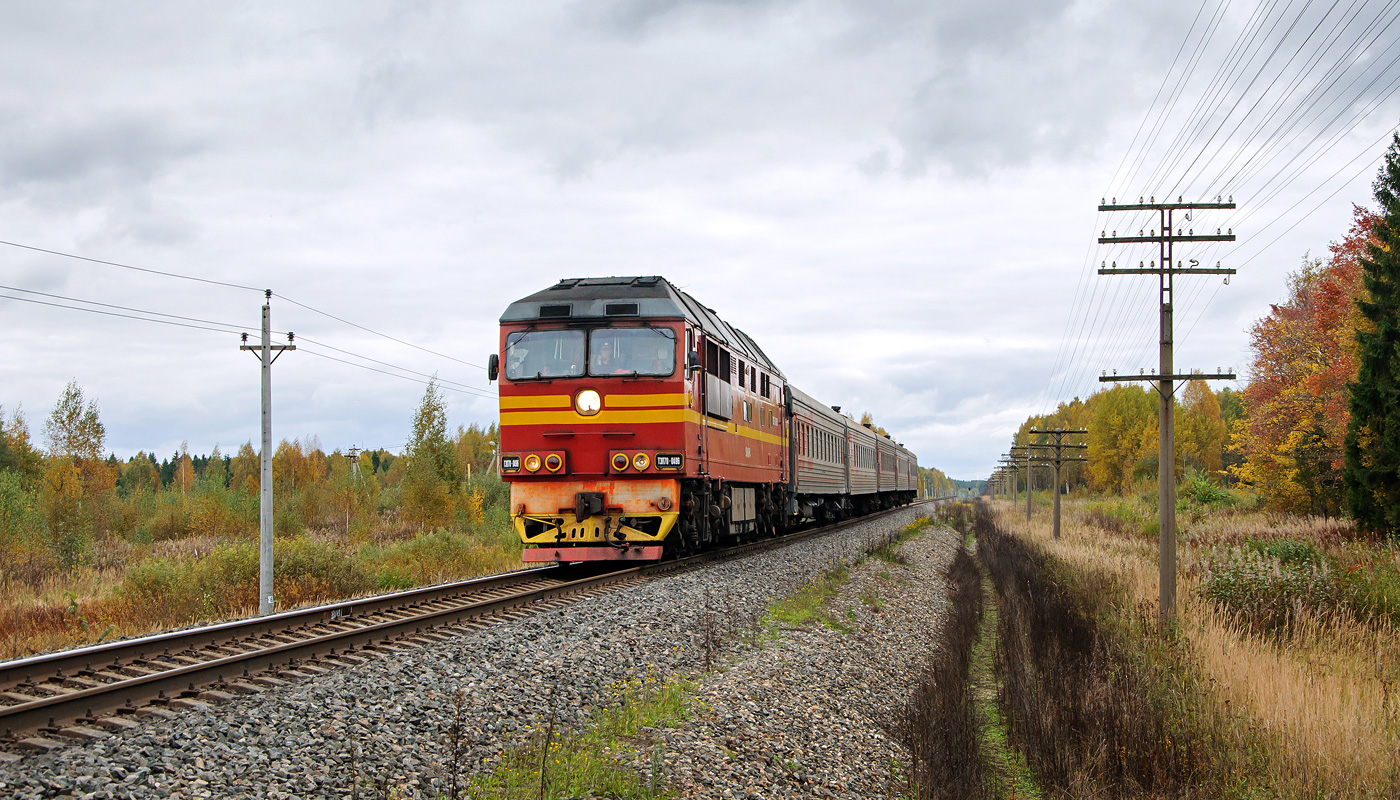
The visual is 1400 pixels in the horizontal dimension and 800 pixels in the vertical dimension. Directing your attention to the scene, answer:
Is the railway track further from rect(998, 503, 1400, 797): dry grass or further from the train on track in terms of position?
rect(998, 503, 1400, 797): dry grass

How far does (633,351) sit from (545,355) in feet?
4.14

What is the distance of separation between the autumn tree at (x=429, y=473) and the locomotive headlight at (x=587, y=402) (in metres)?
21.2

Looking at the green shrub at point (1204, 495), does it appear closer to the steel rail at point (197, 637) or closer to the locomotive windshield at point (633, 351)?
the locomotive windshield at point (633, 351)

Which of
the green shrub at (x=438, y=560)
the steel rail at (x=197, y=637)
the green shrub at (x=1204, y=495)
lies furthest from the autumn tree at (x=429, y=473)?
the green shrub at (x=1204, y=495)

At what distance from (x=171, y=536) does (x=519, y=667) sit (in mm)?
35053

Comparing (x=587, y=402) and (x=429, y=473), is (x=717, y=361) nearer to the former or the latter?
(x=587, y=402)

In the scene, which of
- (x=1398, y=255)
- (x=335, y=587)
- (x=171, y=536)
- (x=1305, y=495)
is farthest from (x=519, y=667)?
(x=1305, y=495)

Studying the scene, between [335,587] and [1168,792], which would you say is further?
[335,587]

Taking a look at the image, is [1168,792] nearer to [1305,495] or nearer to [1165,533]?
[1165,533]

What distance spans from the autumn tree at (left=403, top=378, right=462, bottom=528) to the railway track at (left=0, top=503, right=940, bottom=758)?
22472 millimetres

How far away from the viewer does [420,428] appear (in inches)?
1340

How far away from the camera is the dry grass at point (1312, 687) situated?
22.0 feet

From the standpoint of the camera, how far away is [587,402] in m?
12.7

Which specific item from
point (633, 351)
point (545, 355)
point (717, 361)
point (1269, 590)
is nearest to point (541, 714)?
point (633, 351)
